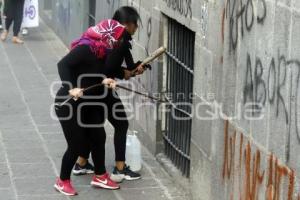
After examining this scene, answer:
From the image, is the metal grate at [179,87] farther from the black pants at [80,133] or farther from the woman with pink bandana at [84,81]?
the black pants at [80,133]

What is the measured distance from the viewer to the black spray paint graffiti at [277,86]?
5164 millimetres

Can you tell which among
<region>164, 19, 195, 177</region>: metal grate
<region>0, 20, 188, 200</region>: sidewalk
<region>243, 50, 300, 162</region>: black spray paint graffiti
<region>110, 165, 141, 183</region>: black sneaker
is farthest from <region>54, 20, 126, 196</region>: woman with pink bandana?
<region>243, 50, 300, 162</region>: black spray paint graffiti

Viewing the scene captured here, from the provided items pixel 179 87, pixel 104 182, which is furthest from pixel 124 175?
pixel 179 87

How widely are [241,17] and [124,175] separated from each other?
2.81m

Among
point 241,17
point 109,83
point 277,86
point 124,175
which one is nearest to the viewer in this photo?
point 277,86

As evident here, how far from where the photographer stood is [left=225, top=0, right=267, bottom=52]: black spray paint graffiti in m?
5.77

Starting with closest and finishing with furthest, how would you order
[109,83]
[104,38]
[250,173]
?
[250,173] < [109,83] < [104,38]

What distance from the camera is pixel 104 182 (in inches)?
318

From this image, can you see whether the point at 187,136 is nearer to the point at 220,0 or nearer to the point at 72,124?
the point at 72,124

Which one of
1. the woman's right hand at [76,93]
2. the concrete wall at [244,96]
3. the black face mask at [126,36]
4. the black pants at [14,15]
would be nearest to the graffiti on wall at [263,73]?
the concrete wall at [244,96]

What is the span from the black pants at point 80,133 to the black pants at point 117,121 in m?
0.14

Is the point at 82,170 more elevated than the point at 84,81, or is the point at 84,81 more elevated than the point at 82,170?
the point at 84,81

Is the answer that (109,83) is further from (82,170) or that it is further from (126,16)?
(82,170)

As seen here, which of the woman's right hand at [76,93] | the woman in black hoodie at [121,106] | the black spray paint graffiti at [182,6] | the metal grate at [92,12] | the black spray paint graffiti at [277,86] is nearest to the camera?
the black spray paint graffiti at [277,86]
